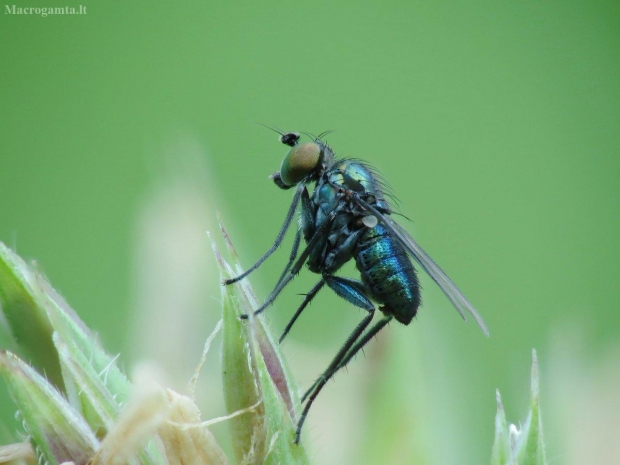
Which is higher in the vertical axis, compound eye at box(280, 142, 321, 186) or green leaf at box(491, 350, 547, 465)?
compound eye at box(280, 142, 321, 186)

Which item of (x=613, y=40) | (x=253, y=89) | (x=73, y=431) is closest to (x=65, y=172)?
(x=253, y=89)

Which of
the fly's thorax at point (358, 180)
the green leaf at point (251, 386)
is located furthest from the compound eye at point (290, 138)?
the green leaf at point (251, 386)

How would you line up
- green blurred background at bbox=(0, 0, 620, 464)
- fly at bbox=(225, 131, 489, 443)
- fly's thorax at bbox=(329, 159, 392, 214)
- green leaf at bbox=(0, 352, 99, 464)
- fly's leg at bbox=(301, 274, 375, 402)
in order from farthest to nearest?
fly's thorax at bbox=(329, 159, 392, 214) → fly's leg at bbox=(301, 274, 375, 402) → fly at bbox=(225, 131, 489, 443) → green blurred background at bbox=(0, 0, 620, 464) → green leaf at bbox=(0, 352, 99, 464)

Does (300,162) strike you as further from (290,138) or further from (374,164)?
(374,164)

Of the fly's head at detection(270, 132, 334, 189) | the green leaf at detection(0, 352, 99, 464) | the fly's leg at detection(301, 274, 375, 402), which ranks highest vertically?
the fly's head at detection(270, 132, 334, 189)

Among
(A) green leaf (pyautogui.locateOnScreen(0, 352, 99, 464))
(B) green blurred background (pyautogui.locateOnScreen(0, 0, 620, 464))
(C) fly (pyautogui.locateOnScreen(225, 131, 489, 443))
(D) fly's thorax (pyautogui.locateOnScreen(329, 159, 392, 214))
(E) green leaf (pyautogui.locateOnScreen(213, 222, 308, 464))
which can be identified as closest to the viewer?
(A) green leaf (pyautogui.locateOnScreen(0, 352, 99, 464))

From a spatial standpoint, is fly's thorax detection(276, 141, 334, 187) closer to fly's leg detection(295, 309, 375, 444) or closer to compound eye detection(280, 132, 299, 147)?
compound eye detection(280, 132, 299, 147)

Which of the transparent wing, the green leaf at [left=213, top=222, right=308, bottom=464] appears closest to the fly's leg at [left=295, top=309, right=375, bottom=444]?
the transparent wing
